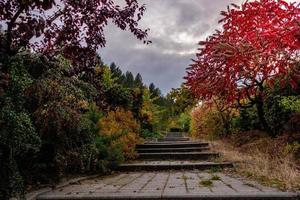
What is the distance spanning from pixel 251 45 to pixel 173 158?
22.1 feet

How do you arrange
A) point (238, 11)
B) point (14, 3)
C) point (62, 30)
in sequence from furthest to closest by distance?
point (238, 11) < point (62, 30) < point (14, 3)

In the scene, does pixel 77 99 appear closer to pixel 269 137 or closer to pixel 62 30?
pixel 62 30

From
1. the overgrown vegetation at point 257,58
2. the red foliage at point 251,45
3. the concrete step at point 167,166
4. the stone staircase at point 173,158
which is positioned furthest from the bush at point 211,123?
the red foliage at point 251,45

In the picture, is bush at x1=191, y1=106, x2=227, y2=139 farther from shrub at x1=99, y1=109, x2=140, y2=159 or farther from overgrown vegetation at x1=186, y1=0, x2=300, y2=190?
overgrown vegetation at x1=186, y1=0, x2=300, y2=190

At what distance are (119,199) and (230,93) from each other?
4.38 metres

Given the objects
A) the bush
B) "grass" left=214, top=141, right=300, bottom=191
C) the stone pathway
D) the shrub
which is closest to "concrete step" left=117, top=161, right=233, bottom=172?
the stone pathway

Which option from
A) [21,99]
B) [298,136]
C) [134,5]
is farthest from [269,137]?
[21,99]

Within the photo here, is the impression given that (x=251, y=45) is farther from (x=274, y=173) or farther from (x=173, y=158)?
(x=173, y=158)

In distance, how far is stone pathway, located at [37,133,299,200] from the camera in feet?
15.9

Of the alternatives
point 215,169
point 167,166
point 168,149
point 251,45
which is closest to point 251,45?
point 251,45

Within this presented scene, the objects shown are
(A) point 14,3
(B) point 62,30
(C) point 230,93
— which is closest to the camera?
(A) point 14,3

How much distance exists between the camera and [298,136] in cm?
930

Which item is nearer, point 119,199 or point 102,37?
point 119,199

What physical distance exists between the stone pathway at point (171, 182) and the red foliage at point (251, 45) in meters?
1.75
